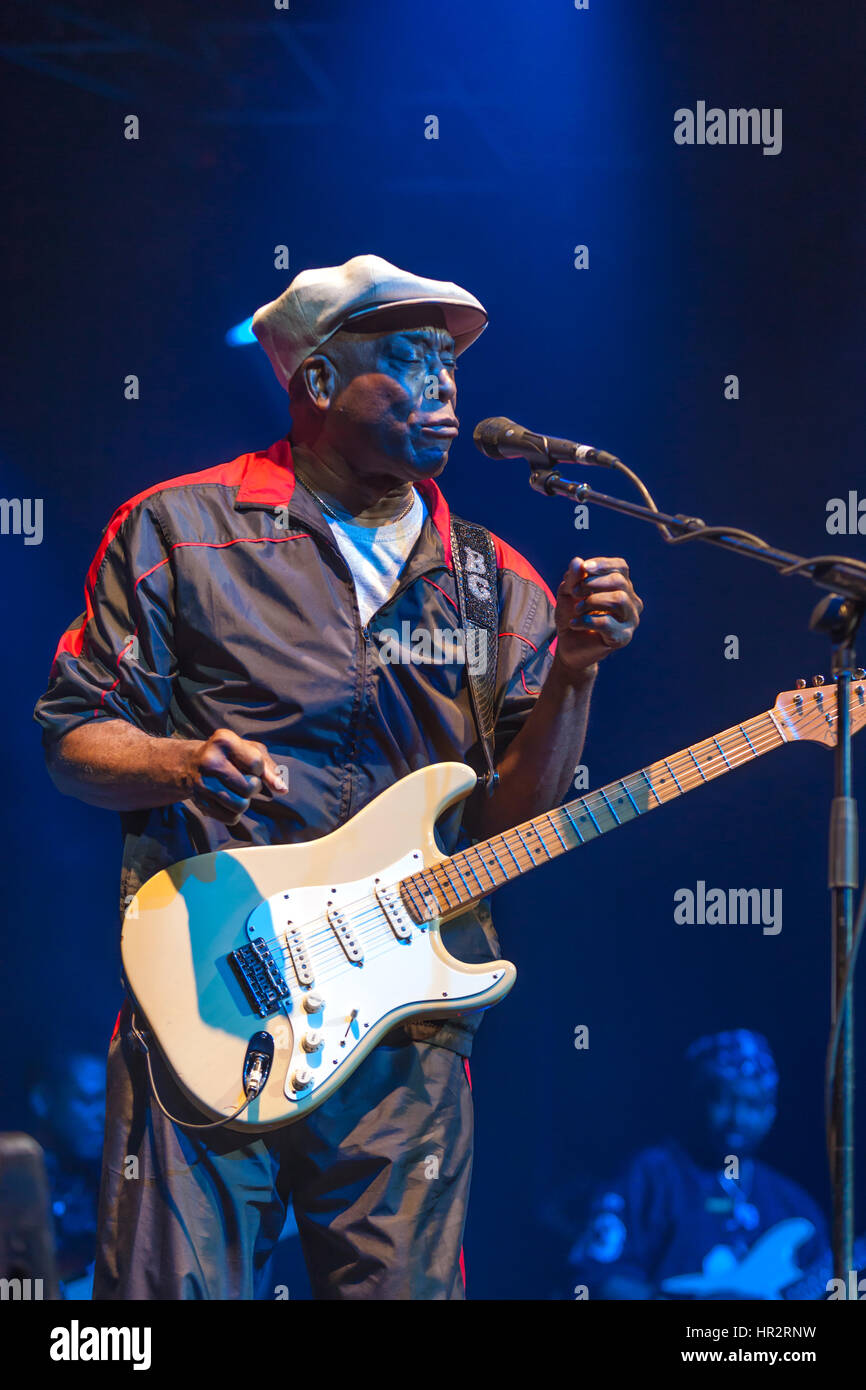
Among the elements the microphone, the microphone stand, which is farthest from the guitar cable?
the microphone

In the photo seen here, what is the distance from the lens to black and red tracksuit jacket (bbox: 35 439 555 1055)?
8.90ft

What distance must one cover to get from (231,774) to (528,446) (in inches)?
30.4

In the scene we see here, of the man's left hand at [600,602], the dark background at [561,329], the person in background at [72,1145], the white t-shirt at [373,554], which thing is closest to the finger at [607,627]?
the man's left hand at [600,602]

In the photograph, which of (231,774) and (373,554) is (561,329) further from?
(231,774)

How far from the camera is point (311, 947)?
103 inches

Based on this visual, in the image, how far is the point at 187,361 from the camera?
3.88 meters

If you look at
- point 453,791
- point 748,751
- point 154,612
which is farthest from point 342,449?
point 748,751

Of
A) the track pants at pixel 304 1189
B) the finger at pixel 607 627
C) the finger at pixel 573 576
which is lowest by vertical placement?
the track pants at pixel 304 1189

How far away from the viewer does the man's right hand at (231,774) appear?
2.33 metres

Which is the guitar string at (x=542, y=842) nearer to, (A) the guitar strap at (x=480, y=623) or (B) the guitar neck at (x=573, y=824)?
(B) the guitar neck at (x=573, y=824)

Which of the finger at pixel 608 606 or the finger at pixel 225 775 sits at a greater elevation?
the finger at pixel 608 606

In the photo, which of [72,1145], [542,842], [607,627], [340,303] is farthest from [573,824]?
[72,1145]

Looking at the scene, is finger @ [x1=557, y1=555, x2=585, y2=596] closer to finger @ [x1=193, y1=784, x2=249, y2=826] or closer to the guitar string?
the guitar string

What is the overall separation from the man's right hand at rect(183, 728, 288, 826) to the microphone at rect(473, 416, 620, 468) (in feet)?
2.22
